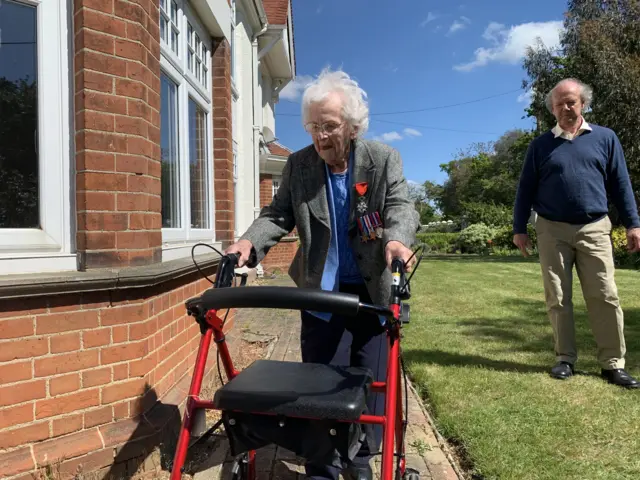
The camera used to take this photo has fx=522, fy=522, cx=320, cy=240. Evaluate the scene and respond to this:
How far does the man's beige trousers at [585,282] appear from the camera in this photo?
3961 millimetres

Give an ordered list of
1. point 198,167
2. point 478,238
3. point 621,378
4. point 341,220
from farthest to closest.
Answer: point 478,238 → point 198,167 → point 621,378 → point 341,220

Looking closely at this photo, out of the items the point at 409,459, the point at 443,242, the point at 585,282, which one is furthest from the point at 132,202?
the point at 443,242

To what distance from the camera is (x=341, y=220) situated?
2465mm

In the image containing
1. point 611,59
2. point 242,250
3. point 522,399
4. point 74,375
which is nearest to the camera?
point 242,250

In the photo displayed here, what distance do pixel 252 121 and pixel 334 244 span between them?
10133 millimetres

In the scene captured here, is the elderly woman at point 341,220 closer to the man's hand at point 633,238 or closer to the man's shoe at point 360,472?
the man's shoe at point 360,472

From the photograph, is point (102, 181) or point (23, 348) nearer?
point (23, 348)

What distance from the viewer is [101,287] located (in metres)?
2.61

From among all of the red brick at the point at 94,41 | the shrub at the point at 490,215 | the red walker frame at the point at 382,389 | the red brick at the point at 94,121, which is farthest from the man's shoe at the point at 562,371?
the shrub at the point at 490,215

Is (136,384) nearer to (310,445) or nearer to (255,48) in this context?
(310,445)

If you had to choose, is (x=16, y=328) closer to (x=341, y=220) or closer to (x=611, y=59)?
(x=341, y=220)

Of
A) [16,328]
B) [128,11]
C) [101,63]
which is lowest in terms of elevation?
[16,328]

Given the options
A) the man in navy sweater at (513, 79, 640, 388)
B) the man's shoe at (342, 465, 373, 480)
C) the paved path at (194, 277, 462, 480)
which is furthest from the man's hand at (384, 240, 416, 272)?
the man in navy sweater at (513, 79, 640, 388)

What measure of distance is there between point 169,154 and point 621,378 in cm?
382
